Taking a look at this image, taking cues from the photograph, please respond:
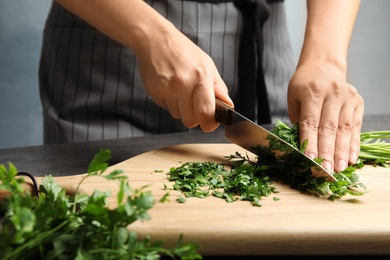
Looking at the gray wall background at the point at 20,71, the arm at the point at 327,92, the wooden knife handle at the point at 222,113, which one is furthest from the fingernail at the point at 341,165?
the gray wall background at the point at 20,71

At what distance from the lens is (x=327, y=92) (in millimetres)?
1518

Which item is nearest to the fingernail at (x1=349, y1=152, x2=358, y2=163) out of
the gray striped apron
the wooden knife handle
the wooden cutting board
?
the wooden cutting board

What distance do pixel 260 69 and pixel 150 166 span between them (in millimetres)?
630

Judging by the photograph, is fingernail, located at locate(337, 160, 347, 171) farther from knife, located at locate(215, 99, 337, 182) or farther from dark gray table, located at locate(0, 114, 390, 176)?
dark gray table, located at locate(0, 114, 390, 176)

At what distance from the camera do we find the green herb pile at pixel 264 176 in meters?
1.21

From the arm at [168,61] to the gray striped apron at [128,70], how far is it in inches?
11.4

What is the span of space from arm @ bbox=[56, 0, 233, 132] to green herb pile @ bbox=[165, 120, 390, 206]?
0.12 m

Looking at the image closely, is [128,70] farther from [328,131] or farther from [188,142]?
[328,131]

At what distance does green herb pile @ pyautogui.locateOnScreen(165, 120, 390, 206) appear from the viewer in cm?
121

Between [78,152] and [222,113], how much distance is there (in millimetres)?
406

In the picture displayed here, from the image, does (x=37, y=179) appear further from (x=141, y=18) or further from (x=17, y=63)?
(x=17, y=63)

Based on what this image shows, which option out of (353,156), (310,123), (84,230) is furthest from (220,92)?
(84,230)

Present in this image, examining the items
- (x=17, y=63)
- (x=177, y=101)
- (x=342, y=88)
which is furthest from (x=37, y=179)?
(x=17, y=63)

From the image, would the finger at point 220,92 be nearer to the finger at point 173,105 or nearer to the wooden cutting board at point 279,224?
the finger at point 173,105
